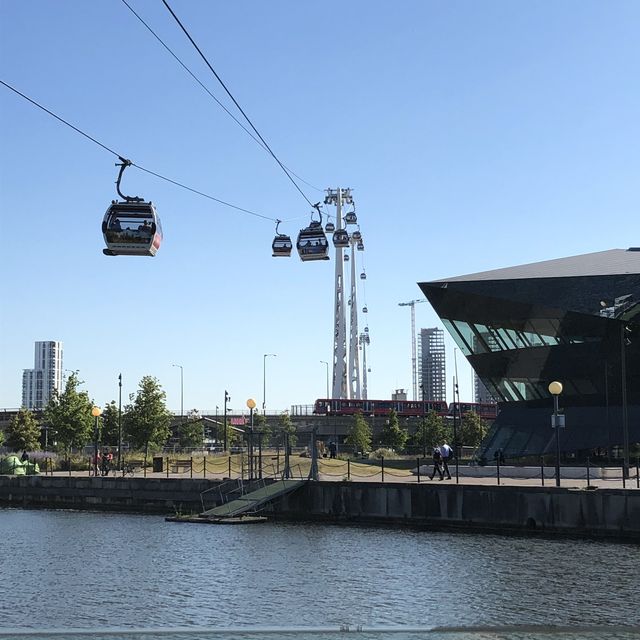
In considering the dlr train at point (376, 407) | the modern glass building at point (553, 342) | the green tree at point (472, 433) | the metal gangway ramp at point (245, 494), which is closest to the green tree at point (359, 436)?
the dlr train at point (376, 407)

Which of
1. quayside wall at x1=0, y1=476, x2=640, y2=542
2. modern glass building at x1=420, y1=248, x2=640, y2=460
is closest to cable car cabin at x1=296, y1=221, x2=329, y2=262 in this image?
quayside wall at x1=0, y1=476, x2=640, y2=542

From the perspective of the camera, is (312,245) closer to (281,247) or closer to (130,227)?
(281,247)

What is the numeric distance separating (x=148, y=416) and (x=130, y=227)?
41.4 meters

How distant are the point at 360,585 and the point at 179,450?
55.4m

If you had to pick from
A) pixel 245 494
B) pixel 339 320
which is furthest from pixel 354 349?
pixel 245 494

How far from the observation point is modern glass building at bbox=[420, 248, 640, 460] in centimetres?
4747

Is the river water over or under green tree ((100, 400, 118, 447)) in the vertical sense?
under

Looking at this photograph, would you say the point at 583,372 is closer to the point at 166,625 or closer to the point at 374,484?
the point at 374,484

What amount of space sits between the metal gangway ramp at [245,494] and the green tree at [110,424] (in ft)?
127

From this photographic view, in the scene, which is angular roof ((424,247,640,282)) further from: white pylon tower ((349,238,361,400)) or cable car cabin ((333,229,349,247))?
white pylon tower ((349,238,361,400))

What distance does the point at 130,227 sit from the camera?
2280 centimetres

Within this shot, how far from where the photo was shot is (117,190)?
74.0 feet

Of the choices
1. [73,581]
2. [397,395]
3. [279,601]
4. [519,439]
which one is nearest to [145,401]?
[519,439]

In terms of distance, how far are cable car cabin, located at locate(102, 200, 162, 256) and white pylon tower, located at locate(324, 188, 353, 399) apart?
90413mm
